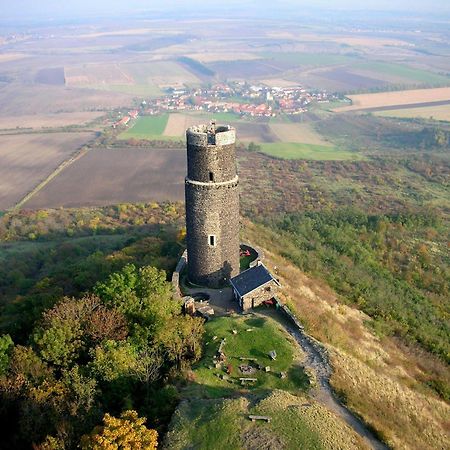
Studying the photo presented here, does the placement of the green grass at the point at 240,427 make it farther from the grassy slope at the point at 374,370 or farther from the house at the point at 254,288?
the house at the point at 254,288

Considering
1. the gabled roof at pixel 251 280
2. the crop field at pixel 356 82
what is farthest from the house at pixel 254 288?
the crop field at pixel 356 82

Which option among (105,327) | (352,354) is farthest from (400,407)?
(105,327)

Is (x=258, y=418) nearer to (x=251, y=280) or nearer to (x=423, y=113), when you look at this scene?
(x=251, y=280)

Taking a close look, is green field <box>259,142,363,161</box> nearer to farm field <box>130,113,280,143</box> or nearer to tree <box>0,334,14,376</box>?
farm field <box>130,113,280,143</box>

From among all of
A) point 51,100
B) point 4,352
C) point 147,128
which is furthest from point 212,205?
point 51,100

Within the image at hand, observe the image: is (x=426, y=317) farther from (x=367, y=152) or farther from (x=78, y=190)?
(x=367, y=152)

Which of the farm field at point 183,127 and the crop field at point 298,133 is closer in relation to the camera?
the crop field at point 298,133

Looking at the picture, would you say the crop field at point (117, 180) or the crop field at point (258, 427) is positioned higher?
the crop field at point (258, 427)

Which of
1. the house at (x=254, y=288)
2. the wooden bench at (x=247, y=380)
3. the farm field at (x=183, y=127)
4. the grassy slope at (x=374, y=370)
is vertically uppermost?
the wooden bench at (x=247, y=380)
